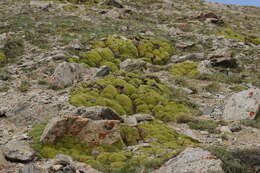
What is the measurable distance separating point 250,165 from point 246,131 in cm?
610

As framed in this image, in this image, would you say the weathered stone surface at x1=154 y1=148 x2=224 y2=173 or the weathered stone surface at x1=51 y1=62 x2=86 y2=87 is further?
the weathered stone surface at x1=51 y1=62 x2=86 y2=87

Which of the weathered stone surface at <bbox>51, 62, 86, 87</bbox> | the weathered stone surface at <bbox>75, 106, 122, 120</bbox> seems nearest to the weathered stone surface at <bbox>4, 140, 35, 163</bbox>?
the weathered stone surface at <bbox>75, 106, 122, 120</bbox>

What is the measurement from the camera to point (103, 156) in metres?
10.3

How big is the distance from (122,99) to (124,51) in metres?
11.8

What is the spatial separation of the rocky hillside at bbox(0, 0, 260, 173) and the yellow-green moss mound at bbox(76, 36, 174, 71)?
0.11m

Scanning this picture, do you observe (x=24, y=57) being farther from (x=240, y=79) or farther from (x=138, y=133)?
(x=240, y=79)

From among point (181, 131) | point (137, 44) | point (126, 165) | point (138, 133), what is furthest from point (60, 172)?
point (137, 44)

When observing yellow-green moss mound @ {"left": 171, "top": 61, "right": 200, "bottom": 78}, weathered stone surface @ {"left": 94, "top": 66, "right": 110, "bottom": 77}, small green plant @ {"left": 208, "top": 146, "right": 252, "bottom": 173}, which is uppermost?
small green plant @ {"left": 208, "top": 146, "right": 252, "bottom": 173}

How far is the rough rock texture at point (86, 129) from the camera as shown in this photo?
437 inches

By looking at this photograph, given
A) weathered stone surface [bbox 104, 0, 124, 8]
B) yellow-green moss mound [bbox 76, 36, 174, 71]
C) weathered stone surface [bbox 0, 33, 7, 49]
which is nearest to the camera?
yellow-green moss mound [bbox 76, 36, 174, 71]

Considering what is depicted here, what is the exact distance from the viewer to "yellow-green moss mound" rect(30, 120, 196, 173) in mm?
9305

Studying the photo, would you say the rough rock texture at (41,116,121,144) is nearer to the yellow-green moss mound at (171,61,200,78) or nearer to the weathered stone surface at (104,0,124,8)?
the yellow-green moss mound at (171,61,200,78)

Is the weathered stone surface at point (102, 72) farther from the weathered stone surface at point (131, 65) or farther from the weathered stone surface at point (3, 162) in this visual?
the weathered stone surface at point (3, 162)

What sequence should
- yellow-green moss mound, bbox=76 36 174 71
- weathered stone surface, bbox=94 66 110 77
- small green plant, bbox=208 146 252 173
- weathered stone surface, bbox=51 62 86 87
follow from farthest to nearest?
yellow-green moss mound, bbox=76 36 174 71, weathered stone surface, bbox=94 66 110 77, weathered stone surface, bbox=51 62 86 87, small green plant, bbox=208 146 252 173
